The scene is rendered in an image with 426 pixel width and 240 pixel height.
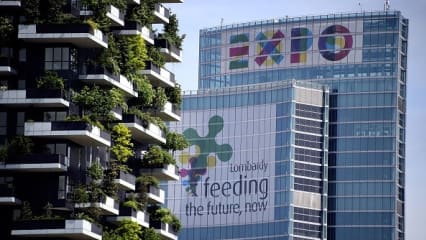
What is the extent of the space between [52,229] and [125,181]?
1348 cm

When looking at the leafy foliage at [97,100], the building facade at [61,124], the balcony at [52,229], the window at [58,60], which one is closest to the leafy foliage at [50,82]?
the building facade at [61,124]

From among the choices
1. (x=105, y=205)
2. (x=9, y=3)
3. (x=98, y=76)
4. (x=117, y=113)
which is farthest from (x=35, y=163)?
(x=9, y=3)

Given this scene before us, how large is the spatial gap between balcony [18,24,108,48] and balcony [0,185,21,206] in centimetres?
1417

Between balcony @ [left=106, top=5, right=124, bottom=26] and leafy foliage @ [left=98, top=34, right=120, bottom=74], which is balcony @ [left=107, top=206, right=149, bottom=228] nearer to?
leafy foliage @ [left=98, top=34, right=120, bottom=74]

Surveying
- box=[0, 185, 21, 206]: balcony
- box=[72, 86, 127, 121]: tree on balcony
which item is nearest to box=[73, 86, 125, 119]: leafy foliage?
box=[72, 86, 127, 121]: tree on balcony

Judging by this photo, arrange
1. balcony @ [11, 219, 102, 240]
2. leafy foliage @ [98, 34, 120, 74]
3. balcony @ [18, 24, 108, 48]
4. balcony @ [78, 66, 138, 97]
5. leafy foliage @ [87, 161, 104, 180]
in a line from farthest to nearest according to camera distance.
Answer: leafy foliage @ [98, 34, 120, 74] < balcony @ [78, 66, 138, 97] < balcony @ [18, 24, 108, 48] < leafy foliage @ [87, 161, 104, 180] < balcony @ [11, 219, 102, 240]

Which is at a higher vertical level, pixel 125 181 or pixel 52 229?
pixel 125 181

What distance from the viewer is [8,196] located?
187 metres

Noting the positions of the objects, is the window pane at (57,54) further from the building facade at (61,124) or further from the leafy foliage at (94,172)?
the leafy foliage at (94,172)

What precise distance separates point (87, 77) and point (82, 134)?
7.54 m

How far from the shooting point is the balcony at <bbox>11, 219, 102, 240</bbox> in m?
185

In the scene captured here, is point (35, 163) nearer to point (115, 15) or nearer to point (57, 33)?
point (57, 33)

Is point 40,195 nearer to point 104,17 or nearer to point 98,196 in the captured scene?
point 98,196

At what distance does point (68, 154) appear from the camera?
189m
